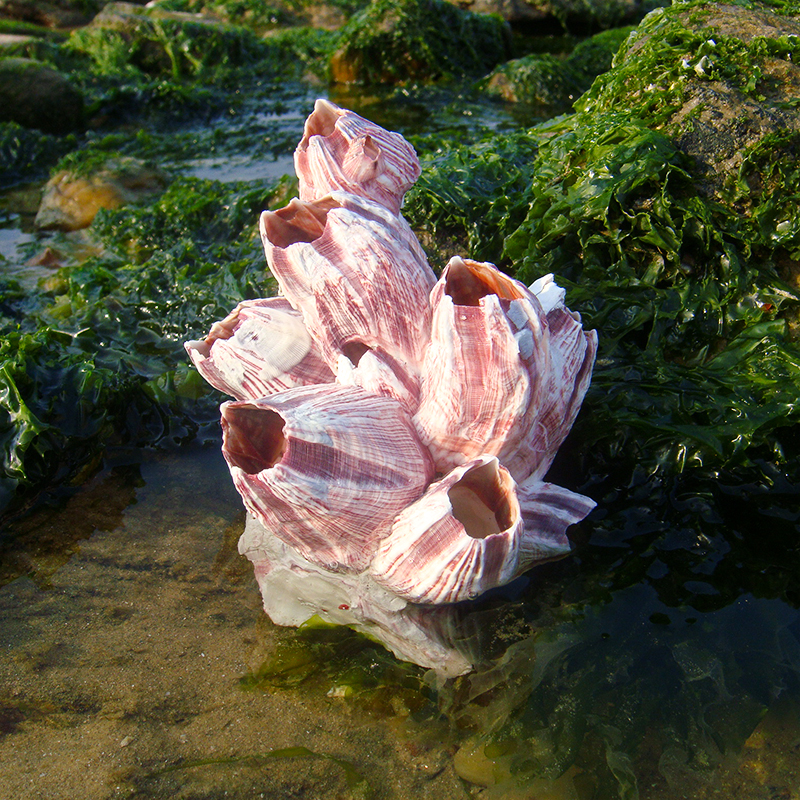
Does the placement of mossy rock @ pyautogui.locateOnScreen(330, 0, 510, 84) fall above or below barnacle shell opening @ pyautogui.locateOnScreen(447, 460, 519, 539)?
below

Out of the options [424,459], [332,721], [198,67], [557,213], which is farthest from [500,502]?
[198,67]

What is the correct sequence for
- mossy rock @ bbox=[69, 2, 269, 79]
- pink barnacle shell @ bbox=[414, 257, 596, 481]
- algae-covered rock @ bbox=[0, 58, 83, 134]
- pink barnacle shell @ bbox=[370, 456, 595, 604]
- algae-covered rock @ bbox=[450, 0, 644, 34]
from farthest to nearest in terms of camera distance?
algae-covered rock @ bbox=[450, 0, 644, 34], mossy rock @ bbox=[69, 2, 269, 79], algae-covered rock @ bbox=[0, 58, 83, 134], pink barnacle shell @ bbox=[414, 257, 596, 481], pink barnacle shell @ bbox=[370, 456, 595, 604]

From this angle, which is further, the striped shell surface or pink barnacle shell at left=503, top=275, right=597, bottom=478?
pink barnacle shell at left=503, top=275, right=597, bottom=478

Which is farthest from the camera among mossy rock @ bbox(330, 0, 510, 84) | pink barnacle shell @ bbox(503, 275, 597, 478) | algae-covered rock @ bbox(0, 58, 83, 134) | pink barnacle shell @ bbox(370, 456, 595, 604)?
mossy rock @ bbox(330, 0, 510, 84)

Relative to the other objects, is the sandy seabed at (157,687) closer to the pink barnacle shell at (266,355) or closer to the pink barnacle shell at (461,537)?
the pink barnacle shell at (461,537)

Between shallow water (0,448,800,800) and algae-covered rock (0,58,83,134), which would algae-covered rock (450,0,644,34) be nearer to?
algae-covered rock (0,58,83,134)

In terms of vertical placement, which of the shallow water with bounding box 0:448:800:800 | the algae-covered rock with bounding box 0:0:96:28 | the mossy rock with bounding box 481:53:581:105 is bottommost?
the algae-covered rock with bounding box 0:0:96:28

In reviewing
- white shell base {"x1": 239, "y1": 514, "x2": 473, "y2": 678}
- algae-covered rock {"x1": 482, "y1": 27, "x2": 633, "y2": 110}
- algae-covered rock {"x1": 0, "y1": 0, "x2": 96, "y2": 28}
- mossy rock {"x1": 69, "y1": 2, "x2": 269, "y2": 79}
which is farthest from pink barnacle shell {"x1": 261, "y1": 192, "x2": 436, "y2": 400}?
algae-covered rock {"x1": 0, "y1": 0, "x2": 96, "y2": 28}
